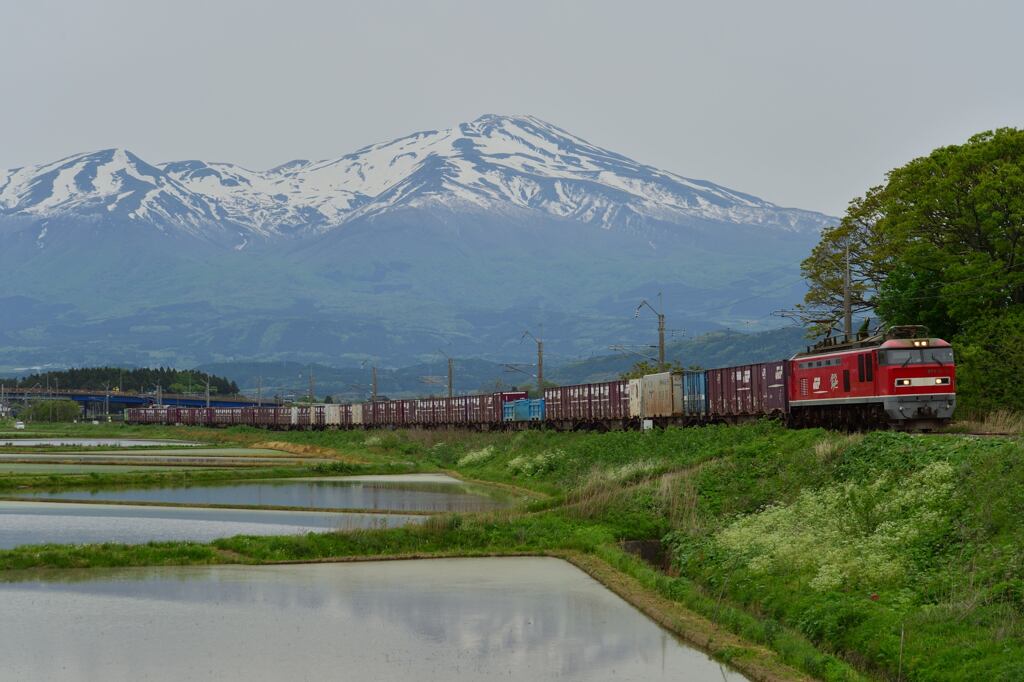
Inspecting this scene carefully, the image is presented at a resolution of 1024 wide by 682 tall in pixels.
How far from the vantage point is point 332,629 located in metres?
25.7

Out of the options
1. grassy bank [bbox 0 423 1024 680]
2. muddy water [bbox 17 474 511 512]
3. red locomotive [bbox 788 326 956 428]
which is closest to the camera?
grassy bank [bbox 0 423 1024 680]

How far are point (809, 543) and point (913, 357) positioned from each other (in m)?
21.1

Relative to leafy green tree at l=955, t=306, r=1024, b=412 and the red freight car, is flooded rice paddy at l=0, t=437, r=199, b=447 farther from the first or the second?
leafy green tree at l=955, t=306, r=1024, b=412

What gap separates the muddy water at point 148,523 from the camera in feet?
136

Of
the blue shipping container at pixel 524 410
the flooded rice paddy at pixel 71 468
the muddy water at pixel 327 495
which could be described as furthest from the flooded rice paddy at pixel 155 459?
the muddy water at pixel 327 495

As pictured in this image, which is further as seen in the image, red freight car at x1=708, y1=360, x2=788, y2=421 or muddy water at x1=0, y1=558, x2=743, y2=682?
red freight car at x1=708, y1=360, x2=788, y2=421

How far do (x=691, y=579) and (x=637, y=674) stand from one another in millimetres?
10935

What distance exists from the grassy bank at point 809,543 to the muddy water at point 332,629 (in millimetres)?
2266

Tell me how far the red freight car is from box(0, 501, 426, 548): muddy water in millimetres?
20633

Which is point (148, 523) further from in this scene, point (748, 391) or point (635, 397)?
point (635, 397)

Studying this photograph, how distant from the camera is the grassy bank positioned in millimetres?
22984

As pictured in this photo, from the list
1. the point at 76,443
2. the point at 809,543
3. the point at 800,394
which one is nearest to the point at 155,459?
the point at 76,443

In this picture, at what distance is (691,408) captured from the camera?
74.3 m

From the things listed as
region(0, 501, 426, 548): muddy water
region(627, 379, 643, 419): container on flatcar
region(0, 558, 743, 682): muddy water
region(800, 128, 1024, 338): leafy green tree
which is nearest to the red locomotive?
region(800, 128, 1024, 338): leafy green tree
